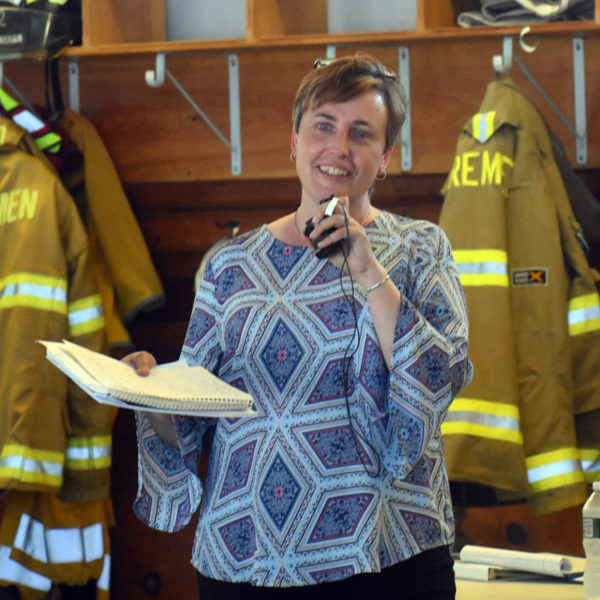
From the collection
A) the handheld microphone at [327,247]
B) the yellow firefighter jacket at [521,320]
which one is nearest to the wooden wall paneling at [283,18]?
the yellow firefighter jacket at [521,320]

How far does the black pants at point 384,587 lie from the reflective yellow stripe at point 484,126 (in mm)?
1378

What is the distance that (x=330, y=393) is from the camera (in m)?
1.57

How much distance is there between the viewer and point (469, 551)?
2186 mm

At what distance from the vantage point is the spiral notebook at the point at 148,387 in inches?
55.5

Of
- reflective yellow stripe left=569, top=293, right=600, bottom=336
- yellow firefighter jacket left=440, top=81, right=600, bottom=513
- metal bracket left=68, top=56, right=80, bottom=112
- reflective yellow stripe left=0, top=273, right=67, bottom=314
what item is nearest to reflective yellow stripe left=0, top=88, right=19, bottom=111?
metal bracket left=68, top=56, right=80, bottom=112

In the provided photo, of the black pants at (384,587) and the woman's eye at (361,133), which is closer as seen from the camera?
the black pants at (384,587)

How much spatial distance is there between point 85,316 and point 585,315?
132 cm

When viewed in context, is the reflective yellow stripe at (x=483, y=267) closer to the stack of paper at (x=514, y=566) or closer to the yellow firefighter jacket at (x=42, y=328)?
the stack of paper at (x=514, y=566)

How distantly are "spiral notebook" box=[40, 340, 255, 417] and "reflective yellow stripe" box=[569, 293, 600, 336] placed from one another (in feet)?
4.43

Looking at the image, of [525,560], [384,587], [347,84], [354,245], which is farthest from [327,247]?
[525,560]

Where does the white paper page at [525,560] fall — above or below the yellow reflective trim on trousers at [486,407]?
below

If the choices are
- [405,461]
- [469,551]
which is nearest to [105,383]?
[405,461]

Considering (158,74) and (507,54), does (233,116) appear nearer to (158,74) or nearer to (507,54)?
(158,74)

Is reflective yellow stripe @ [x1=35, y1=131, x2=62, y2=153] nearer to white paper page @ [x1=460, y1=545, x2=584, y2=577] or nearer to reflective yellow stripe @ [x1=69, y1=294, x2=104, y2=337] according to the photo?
reflective yellow stripe @ [x1=69, y1=294, x2=104, y2=337]
